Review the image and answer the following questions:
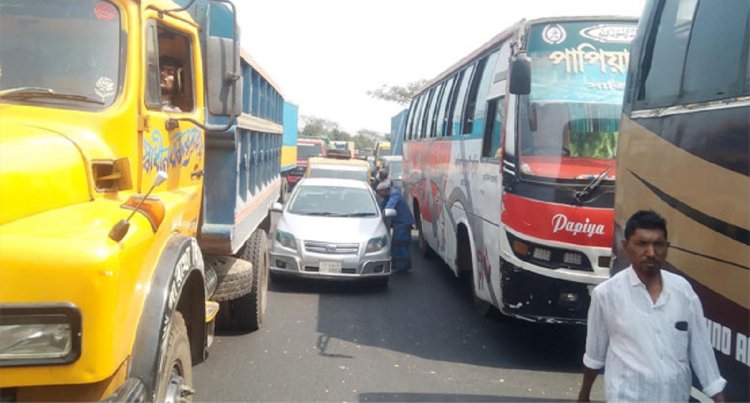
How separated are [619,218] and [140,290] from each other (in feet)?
9.56

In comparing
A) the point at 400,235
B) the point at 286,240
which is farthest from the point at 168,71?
the point at 400,235

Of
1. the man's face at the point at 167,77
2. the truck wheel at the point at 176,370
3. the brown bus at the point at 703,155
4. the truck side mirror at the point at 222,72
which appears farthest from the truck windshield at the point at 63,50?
the brown bus at the point at 703,155

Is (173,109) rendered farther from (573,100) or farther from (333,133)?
(333,133)

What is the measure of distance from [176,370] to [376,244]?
229 inches

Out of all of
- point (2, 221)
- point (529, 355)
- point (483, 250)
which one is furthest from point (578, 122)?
point (2, 221)

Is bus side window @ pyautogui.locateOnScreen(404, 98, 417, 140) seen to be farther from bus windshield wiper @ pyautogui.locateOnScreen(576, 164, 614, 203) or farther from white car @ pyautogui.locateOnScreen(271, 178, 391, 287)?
bus windshield wiper @ pyautogui.locateOnScreen(576, 164, 614, 203)

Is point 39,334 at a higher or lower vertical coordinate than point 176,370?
higher

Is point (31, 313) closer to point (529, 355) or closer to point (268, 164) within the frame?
point (529, 355)

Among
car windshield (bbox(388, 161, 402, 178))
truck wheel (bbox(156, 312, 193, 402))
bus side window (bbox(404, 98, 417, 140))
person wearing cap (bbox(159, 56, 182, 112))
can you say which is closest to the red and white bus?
person wearing cap (bbox(159, 56, 182, 112))

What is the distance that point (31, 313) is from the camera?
2148mm

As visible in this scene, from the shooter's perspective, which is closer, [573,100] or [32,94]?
[32,94]

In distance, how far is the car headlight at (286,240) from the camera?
28.7ft

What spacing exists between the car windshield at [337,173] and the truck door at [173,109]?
9.44 metres

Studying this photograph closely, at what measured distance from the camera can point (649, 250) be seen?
9.44ft
